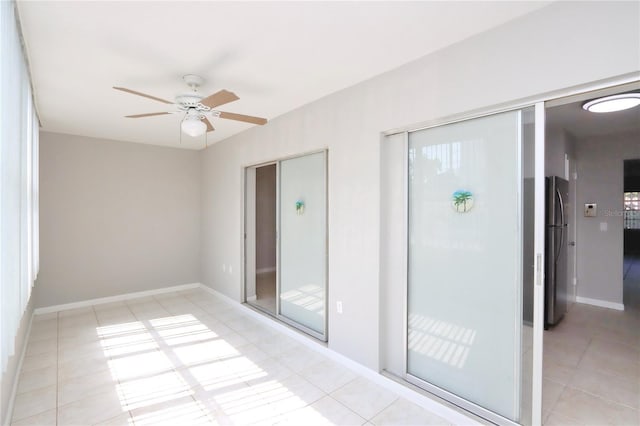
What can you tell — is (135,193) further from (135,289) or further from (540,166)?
(540,166)

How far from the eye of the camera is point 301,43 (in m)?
2.18

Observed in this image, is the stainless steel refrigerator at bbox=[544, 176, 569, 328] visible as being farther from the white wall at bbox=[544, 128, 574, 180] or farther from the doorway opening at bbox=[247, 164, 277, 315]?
the doorway opening at bbox=[247, 164, 277, 315]

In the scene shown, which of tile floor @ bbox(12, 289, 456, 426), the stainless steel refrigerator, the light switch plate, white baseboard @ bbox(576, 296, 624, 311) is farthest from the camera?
the light switch plate

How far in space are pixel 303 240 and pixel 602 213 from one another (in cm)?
462

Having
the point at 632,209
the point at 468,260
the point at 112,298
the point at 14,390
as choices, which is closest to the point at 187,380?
the point at 14,390

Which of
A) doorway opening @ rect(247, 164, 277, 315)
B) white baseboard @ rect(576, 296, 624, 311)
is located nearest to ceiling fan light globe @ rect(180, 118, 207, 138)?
doorway opening @ rect(247, 164, 277, 315)

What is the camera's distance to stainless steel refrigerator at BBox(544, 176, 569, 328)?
361cm

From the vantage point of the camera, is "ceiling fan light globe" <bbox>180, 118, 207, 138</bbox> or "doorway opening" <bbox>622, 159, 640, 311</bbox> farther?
"doorway opening" <bbox>622, 159, 640, 311</bbox>

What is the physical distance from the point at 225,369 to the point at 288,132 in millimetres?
2624

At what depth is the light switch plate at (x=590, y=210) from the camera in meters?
4.74

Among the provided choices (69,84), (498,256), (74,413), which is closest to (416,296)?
(498,256)

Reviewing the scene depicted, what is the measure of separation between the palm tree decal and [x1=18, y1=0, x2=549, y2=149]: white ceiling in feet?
3.49

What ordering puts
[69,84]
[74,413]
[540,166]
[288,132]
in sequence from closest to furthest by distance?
[540,166]
[74,413]
[69,84]
[288,132]

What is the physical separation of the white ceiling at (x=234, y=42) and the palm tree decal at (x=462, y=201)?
1065mm
